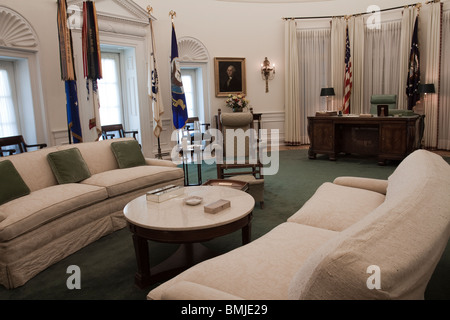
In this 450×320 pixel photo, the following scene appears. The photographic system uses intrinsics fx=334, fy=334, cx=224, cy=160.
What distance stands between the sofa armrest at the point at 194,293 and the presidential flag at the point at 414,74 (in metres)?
7.30

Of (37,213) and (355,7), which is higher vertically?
(355,7)

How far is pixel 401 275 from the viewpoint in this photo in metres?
0.86

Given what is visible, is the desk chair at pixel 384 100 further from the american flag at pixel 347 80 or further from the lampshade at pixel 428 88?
the american flag at pixel 347 80

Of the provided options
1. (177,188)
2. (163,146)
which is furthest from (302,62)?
(177,188)

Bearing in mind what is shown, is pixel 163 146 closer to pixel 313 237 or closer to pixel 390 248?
pixel 313 237

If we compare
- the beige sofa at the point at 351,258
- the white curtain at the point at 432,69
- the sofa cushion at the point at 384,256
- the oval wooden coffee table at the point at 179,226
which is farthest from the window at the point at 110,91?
the white curtain at the point at 432,69

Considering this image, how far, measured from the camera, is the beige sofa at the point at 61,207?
229 centimetres

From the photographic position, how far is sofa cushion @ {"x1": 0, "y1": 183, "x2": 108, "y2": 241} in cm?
230

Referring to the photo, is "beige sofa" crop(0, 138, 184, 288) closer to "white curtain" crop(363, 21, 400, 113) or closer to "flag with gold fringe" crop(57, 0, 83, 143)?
"flag with gold fringe" crop(57, 0, 83, 143)

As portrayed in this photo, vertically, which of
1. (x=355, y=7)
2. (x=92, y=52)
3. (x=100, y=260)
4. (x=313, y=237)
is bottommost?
(x=100, y=260)

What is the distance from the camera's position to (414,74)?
22.8ft

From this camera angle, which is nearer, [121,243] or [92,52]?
[121,243]

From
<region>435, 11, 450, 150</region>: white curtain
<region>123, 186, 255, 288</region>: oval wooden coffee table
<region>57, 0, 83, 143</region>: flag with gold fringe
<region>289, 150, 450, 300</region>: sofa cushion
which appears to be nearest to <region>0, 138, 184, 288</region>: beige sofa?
<region>123, 186, 255, 288</region>: oval wooden coffee table

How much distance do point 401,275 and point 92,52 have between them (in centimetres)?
466
